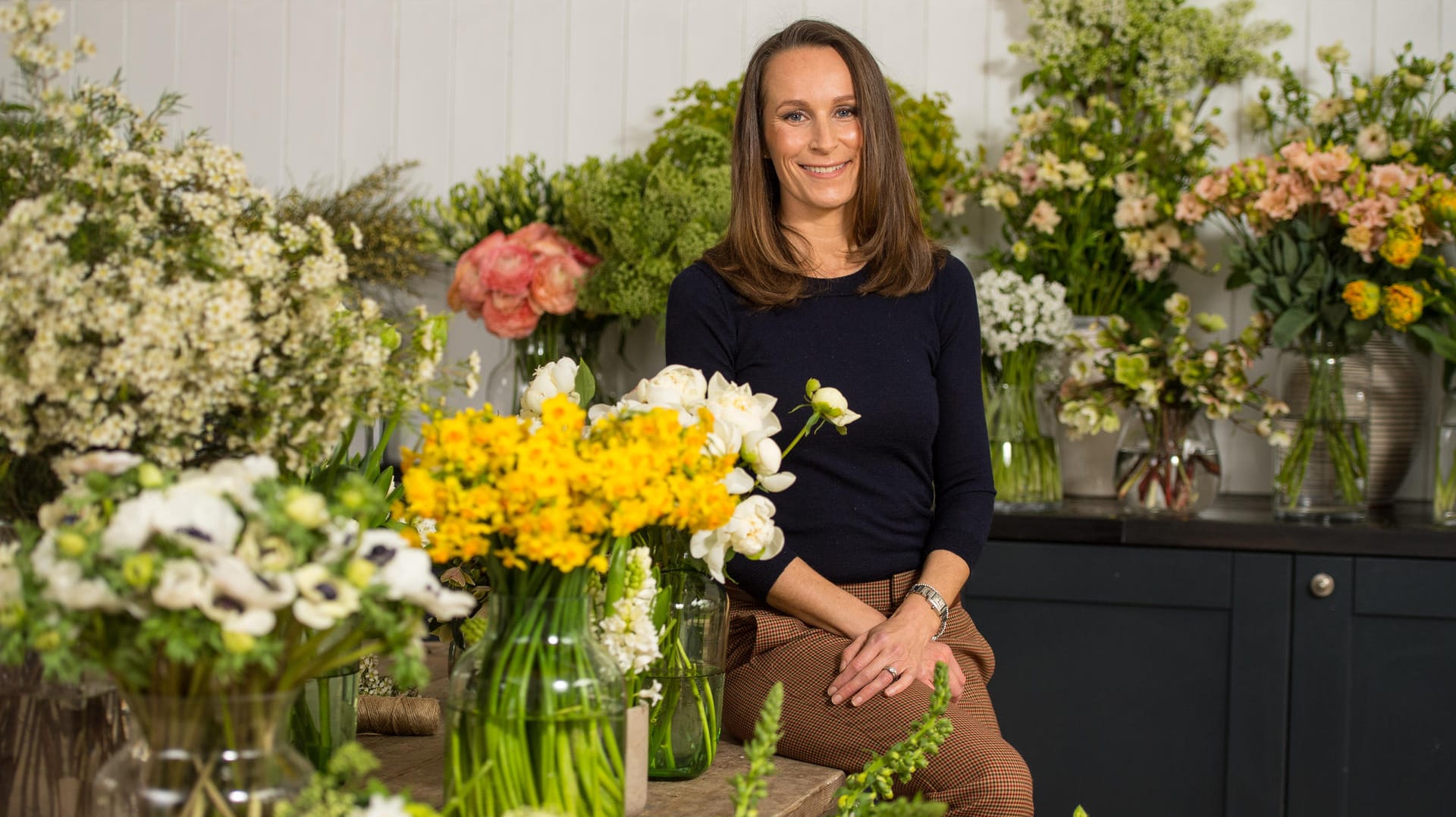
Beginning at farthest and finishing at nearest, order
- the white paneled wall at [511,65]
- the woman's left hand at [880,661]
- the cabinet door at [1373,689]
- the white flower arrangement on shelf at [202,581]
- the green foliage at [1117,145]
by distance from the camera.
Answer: the white paneled wall at [511,65] < the green foliage at [1117,145] < the cabinet door at [1373,689] < the woman's left hand at [880,661] < the white flower arrangement on shelf at [202,581]

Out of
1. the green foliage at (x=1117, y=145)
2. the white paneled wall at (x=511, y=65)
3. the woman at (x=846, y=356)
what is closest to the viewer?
the woman at (x=846, y=356)

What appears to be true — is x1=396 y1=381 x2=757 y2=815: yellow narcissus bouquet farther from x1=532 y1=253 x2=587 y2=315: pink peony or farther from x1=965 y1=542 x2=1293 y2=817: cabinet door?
x1=532 y1=253 x2=587 y2=315: pink peony

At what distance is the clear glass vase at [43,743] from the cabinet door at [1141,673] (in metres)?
1.63

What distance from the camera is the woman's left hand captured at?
1.50 metres

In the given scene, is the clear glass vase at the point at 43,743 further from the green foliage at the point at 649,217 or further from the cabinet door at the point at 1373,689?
the cabinet door at the point at 1373,689

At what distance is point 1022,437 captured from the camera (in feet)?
8.09

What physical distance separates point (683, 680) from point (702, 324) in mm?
699

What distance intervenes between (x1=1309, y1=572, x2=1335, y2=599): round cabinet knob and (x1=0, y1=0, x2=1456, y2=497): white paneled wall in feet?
1.75

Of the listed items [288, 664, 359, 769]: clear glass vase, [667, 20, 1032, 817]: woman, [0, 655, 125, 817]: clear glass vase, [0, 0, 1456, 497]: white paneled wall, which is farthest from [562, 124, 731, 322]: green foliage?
[0, 655, 125, 817]: clear glass vase

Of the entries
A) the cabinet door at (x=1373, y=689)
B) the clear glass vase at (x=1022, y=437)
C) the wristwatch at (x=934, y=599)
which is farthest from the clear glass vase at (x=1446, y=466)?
the wristwatch at (x=934, y=599)

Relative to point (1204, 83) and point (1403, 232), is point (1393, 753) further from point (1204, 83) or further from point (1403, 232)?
point (1204, 83)

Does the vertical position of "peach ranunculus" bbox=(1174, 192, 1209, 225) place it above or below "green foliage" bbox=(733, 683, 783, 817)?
above

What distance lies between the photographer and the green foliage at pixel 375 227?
282cm

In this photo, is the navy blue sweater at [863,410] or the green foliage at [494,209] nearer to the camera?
the navy blue sweater at [863,410]
